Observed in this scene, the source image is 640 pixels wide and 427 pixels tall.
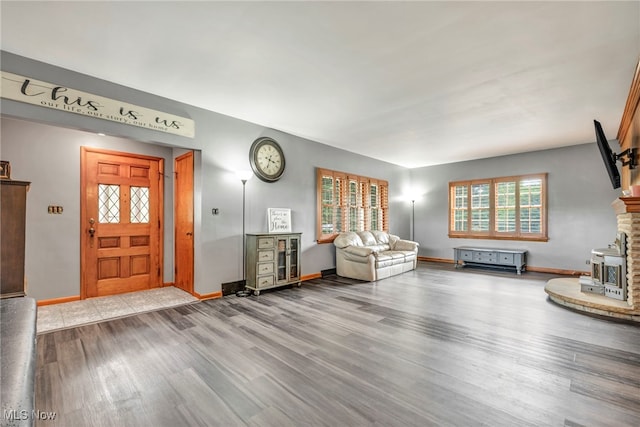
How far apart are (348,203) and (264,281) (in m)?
2.92

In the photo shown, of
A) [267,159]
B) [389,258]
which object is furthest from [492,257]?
[267,159]

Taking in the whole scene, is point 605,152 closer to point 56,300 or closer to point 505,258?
point 505,258

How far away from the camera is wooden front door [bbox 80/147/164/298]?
14.1ft

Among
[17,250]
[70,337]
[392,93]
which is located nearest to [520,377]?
[392,93]

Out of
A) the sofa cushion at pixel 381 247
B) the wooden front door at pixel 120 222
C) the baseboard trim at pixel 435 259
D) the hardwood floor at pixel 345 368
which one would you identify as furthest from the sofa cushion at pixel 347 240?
the wooden front door at pixel 120 222

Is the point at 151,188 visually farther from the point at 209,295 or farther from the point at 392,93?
the point at 392,93

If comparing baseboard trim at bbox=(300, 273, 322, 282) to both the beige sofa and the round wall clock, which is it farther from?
the round wall clock

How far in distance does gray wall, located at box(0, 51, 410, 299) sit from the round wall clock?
0.11m

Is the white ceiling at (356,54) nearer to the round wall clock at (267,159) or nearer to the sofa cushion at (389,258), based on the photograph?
the round wall clock at (267,159)

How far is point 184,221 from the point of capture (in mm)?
4754

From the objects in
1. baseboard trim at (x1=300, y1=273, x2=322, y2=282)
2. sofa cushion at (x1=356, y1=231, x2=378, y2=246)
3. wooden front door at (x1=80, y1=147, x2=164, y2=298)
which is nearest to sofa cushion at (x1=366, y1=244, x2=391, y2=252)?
sofa cushion at (x1=356, y1=231, x2=378, y2=246)

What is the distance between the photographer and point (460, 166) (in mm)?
7875

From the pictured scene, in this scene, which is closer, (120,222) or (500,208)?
(120,222)

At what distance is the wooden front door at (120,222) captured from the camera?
14.1 feet
